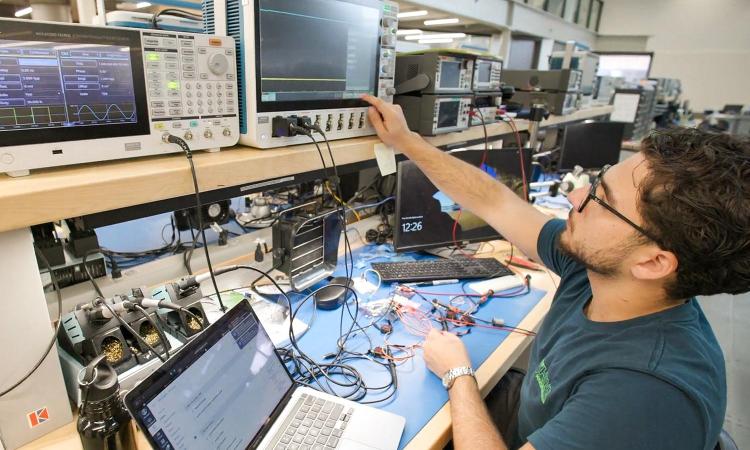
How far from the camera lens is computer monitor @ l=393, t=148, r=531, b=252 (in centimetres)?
168

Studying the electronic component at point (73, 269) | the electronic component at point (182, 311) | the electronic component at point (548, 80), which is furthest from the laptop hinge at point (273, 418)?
the electronic component at point (548, 80)

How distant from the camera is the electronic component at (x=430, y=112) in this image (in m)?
1.42

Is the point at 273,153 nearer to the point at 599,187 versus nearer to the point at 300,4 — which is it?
the point at 300,4

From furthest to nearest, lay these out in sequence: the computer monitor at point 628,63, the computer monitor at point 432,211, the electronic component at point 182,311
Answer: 1. the computer monitor at point 628,63
2. the computer monitor at point 432,211
3. the electronic component at point 182,311

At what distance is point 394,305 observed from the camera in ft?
4.54

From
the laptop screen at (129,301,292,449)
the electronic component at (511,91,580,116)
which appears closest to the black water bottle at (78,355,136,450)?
the laptop screen at (129,301,292,449)

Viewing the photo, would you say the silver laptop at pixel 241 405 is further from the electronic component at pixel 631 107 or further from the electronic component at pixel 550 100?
the electronic component at pixel 631 107

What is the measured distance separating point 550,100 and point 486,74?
1.31 m

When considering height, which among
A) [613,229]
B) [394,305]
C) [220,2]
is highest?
[220,2]

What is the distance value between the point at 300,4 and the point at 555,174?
9.07ft

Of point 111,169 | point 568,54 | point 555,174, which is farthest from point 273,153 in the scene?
point 555,174

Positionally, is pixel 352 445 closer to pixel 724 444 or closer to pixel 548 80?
pixel 724 444

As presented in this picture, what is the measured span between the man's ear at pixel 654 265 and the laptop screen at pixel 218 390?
0.77m

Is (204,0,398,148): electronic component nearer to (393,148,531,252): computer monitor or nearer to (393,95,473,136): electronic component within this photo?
(393,95,473,136): electronic component
